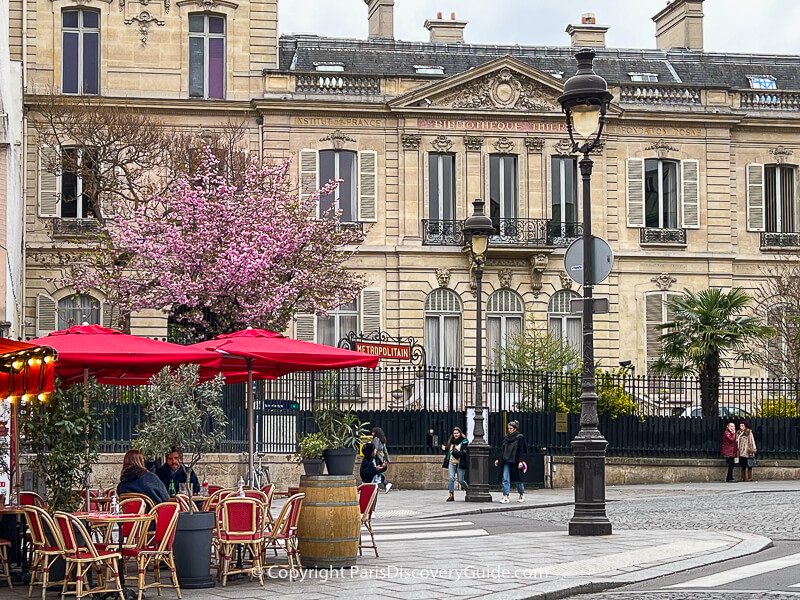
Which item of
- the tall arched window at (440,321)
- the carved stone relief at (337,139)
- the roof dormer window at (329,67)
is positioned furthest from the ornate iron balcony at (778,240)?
the roof dormer window at (329,67)

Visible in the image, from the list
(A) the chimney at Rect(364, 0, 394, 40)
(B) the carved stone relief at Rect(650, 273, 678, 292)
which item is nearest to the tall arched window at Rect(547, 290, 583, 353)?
(B) the carved stone relief at Rect(650, 273, 678, 292)

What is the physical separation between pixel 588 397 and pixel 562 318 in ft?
81.6

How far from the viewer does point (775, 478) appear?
31906 mm

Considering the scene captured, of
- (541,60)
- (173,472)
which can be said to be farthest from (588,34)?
(173,472)

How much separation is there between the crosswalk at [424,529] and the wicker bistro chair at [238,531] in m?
4.27

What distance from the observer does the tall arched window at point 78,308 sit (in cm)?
3956

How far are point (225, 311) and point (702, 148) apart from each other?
1658 centimetres

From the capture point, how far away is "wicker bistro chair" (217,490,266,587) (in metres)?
13.7

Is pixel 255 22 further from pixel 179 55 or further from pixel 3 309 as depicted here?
pixel 3 309

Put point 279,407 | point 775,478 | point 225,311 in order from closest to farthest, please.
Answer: point 279,407 < point 775,478 < point 225,311

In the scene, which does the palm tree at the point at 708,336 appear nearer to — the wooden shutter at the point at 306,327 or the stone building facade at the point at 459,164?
the stone building facade at the point at 459,164

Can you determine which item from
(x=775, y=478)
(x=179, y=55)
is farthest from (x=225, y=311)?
(x=775, y=478)

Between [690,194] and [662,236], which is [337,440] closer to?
[662,236]

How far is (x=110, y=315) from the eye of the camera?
38094 mm
